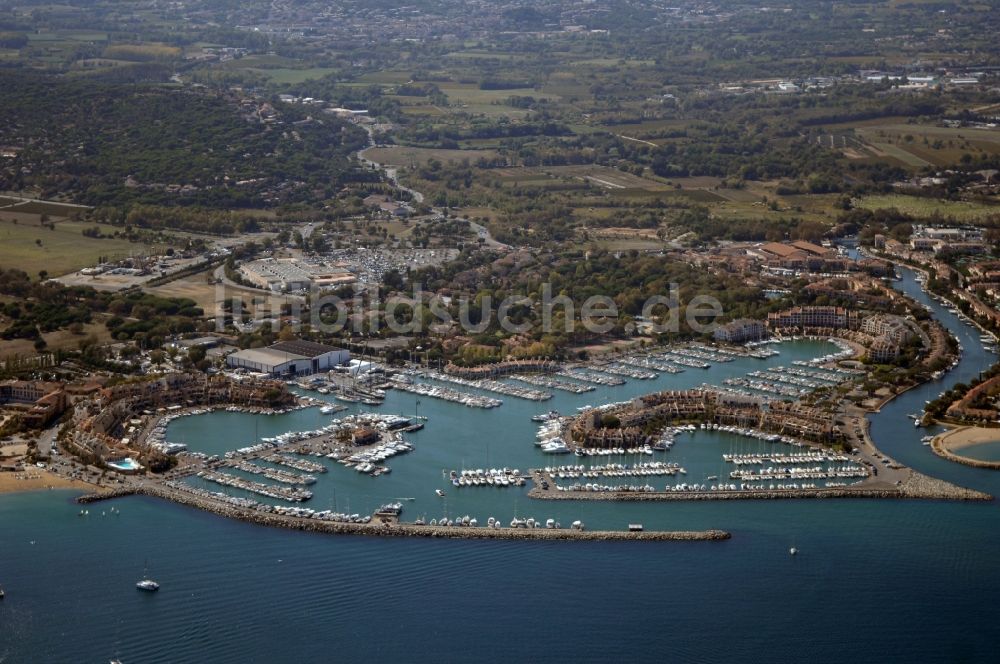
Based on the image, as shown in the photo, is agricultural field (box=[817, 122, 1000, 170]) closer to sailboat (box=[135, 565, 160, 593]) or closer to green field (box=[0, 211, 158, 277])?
green field (box=[0, 211, 158, 277])

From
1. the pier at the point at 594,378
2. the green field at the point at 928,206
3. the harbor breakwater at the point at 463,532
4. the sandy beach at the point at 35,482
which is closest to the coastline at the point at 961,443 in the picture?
the harbor breakwater at the point at 463,532

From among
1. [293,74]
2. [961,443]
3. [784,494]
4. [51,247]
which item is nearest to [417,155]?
[293,74]

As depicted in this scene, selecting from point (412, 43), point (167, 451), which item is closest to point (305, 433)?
point (167, 451)

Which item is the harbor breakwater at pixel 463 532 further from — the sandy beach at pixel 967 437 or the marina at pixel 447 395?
the marina at pixel 447 395

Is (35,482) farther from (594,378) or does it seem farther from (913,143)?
(913,143)

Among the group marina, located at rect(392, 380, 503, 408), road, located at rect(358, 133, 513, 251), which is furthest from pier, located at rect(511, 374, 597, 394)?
road, located at rect(358, 133, 513, 251)

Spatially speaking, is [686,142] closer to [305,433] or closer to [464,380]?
[464,380]

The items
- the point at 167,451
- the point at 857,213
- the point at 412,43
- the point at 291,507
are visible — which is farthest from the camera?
the point at 412,43
